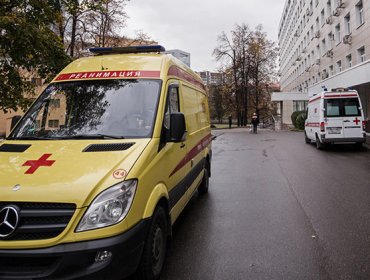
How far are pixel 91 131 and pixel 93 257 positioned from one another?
1604mm

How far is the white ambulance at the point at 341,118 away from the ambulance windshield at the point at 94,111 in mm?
12957

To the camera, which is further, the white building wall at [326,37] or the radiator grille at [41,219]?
the white building wall at [326,37]

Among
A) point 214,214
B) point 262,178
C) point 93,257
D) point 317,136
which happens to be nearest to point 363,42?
point 317,136

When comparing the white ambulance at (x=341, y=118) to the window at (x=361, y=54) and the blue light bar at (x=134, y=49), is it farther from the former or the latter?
the window at (x=361, y=54)

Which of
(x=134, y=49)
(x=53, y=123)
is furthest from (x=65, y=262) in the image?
(x=134, y=49)

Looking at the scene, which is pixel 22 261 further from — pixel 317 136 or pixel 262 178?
pixel 317 136

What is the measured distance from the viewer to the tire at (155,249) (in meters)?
3.34

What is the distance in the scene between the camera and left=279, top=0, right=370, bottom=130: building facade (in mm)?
23883

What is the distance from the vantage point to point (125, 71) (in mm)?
4609

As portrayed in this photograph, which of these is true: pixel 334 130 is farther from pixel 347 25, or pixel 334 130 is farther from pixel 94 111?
pixel 347 25

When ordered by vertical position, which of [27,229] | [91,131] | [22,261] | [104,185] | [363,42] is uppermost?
[363,42]

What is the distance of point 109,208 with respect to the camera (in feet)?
9.73

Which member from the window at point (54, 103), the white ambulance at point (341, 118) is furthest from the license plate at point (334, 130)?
the window at point (54, 103)

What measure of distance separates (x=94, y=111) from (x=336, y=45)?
33.0 m
